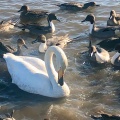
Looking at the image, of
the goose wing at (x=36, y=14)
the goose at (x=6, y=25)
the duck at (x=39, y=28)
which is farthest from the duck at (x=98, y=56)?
the goose wing at (x=36, y=14)

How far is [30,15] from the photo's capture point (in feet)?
50.2

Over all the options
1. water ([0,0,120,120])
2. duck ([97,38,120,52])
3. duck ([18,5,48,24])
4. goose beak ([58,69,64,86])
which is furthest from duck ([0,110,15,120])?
duck ([18,5,48,24])

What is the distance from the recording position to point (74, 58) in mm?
11859

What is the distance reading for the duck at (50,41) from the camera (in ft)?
40.7

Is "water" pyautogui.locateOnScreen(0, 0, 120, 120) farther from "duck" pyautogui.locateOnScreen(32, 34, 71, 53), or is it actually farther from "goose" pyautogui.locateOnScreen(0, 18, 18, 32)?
"goose" pyautogui.locateOnScreen(0, 18, 18, 32)

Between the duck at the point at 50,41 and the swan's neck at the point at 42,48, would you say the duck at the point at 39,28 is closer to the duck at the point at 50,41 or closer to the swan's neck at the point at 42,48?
the duck at the point at 50,41

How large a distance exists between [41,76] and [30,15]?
5920 mm

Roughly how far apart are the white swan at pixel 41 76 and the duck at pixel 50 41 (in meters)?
2.04

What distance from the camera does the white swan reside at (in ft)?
31.1

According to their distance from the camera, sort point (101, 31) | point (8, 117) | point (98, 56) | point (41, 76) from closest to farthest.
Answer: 1. point (8, 117)
2. point (41, 76)
3. point (98, 56)
4. point (101, 31)

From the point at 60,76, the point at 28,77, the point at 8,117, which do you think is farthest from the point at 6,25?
the point at 8,117

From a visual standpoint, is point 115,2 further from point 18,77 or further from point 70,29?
point 18,77

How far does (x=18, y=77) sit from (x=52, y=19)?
4.72 m

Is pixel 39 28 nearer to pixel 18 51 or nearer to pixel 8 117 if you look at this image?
pixel 18 51
